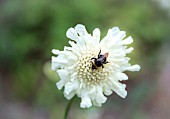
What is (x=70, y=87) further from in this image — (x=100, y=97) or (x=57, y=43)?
(x=57, y=43)

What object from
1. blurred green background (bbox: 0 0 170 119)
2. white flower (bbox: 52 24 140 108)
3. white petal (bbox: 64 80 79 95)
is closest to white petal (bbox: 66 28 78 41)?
white flower (bbox: 52 24 140 108)

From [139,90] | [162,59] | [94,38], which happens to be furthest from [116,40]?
[162,59]

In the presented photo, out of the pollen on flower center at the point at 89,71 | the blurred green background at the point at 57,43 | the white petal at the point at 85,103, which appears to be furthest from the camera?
the blurred green background at the point at 57,43

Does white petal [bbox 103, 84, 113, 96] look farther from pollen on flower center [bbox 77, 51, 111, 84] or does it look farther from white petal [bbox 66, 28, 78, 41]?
white petal [bbox 66, 28, 78, 41]

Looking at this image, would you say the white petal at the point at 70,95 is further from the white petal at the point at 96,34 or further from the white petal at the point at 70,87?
the white petal at the point at 96,34

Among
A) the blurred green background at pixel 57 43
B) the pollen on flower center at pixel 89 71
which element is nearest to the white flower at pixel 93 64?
the pollen on flower center at pixel 89 71

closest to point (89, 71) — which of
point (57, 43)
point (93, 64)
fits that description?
point (93, 64)

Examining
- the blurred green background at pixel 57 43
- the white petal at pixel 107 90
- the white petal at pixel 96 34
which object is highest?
the blurred green background at pixel 57 43

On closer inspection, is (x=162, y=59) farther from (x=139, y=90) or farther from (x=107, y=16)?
(x=139, y=90)
